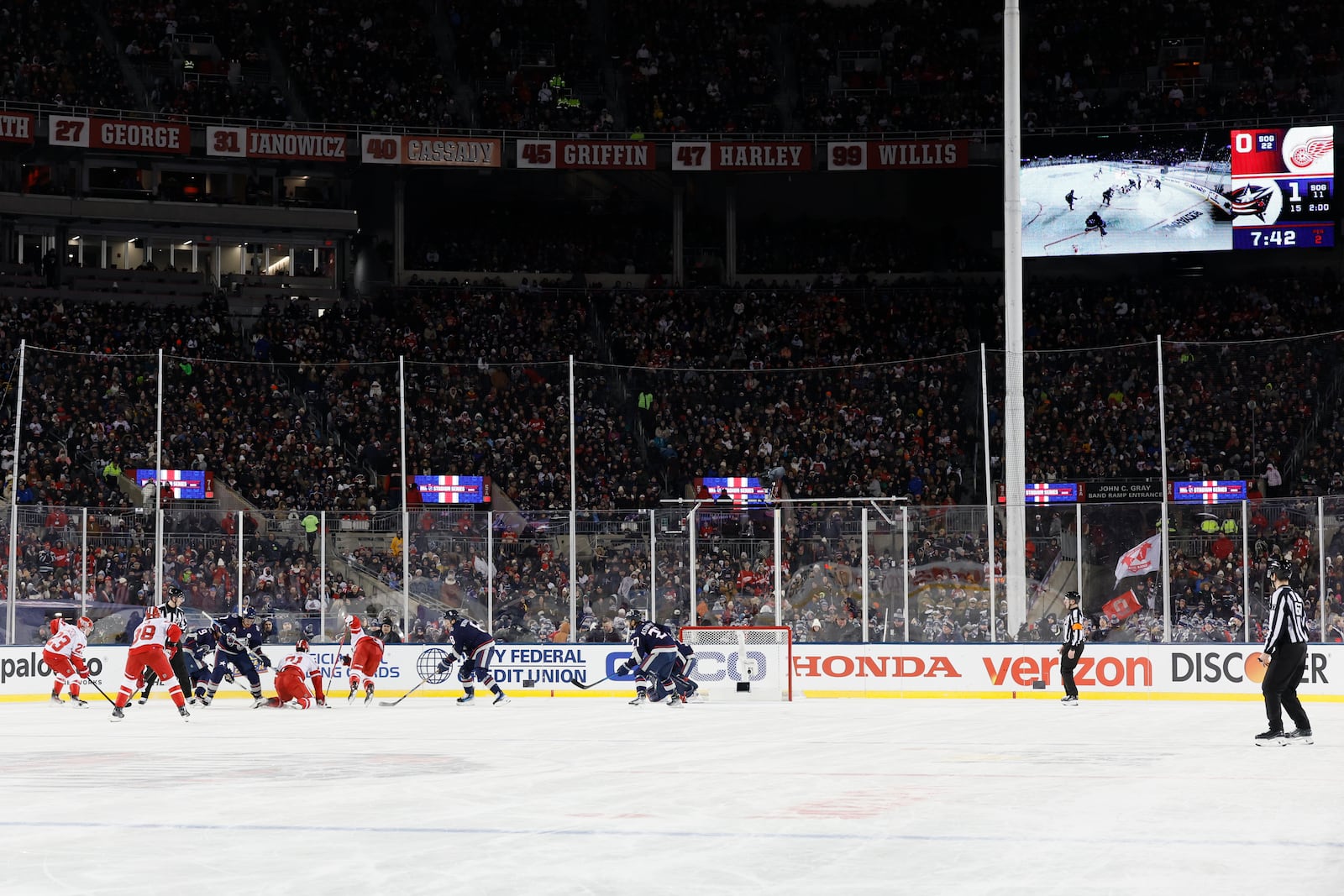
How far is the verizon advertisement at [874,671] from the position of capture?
23.0 m

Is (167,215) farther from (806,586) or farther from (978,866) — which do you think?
(978,866)

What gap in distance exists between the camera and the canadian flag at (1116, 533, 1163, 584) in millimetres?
23500

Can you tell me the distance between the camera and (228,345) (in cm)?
3816

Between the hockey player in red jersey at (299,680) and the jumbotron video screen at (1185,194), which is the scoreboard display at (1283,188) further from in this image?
the hockey player in red jersey at (299,680)

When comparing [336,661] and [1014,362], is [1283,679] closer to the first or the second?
[1014,362]

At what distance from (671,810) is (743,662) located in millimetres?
14307

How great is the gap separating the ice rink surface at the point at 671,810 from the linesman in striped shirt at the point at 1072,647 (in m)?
4.31

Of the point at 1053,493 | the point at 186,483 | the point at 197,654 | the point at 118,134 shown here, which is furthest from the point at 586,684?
the point at 118,134

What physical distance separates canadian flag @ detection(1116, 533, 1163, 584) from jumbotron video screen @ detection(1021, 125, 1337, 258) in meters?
14.7

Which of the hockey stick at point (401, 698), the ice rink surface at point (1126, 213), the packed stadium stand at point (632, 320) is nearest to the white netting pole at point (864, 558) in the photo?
the packed stadium stand at point (632, 320)

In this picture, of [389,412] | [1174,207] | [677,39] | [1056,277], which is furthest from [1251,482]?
[677,39]

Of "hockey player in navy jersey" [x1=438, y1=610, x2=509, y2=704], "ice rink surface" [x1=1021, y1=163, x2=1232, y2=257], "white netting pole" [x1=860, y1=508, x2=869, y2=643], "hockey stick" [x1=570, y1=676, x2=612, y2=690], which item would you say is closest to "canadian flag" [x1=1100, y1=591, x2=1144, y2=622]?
"white netting pole" [x1=860, y1=508, x2=869, y2=643]

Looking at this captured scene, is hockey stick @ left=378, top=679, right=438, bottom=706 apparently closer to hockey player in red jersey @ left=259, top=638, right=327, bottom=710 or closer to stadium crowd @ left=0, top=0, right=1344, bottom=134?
hockey player in red jersey @ left=259, top=638, right=327, bottom=710

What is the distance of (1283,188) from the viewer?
37219mm
